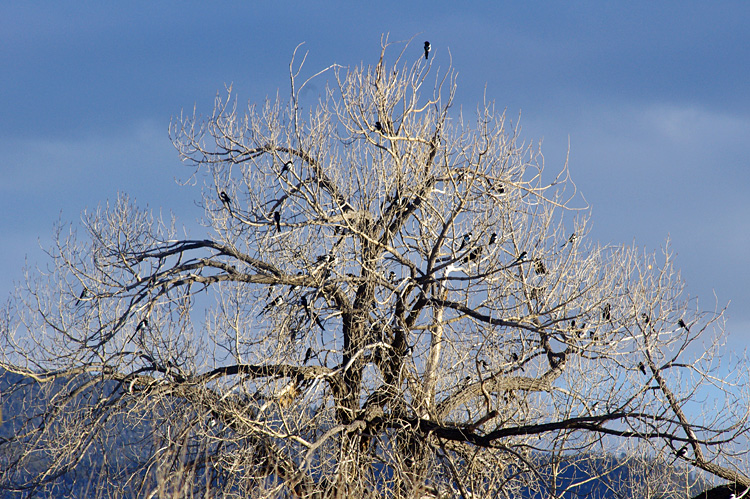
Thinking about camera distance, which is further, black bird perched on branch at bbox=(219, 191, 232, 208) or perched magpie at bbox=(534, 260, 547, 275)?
perched magpie at bbox=(534, 260, 547, 275)

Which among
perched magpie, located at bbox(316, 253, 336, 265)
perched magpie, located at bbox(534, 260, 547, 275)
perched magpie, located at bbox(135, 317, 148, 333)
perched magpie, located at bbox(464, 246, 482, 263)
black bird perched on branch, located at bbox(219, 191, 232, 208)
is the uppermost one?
black bird perched on branch, located at bbox(219, 191, 232, 208)

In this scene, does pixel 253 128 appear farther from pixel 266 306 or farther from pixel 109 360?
pixel 109 360

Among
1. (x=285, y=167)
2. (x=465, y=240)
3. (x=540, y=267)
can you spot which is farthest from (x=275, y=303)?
(x=540, y=267)

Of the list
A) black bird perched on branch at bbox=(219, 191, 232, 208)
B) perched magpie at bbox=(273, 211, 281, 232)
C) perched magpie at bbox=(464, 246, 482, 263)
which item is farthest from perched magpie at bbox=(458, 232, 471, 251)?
black bird perched on branch at bbox=(219, 191, 232, 208)

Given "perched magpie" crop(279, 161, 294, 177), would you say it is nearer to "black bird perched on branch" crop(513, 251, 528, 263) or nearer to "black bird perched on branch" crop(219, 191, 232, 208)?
"black bird perched on branch" crop(219, 191, 232, 208)

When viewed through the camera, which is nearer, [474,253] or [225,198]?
[225,198]

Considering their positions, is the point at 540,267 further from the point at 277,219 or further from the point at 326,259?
the point at 277,219

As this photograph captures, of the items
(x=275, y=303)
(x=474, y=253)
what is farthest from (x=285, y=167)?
(x=474, y=253)

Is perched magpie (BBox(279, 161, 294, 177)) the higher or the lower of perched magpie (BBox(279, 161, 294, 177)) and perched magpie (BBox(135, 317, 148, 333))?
the higher

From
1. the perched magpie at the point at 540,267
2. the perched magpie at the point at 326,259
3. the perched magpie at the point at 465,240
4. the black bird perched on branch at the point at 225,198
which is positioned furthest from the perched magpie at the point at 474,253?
the black bird perched on branch at the point at 225,198

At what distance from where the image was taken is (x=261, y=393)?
10609 millimetres

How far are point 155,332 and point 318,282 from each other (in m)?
2.85

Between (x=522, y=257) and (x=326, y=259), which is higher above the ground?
(x=522, y=257)

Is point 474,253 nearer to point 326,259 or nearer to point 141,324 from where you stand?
point 326,259
